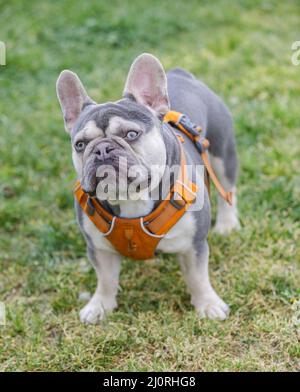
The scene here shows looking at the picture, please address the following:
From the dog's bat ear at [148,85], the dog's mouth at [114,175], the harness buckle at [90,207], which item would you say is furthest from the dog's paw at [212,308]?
the dog's bat ear at [148,85]

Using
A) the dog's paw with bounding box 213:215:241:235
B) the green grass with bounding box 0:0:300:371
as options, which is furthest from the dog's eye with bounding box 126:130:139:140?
the dog's paw with bounding box 213:215:241:235

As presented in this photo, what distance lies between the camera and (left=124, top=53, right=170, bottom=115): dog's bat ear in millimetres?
2830

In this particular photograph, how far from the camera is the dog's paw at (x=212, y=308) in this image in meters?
3.29

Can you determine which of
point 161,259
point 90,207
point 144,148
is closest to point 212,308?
point 161,259

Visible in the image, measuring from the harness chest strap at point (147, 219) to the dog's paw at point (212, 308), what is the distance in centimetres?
50

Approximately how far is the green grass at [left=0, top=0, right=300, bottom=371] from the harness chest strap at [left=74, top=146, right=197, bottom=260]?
1.70ft

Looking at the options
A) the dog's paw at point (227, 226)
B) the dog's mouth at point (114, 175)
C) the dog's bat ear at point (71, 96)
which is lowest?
the dog's paw at point (227, 226)

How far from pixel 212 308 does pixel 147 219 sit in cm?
69

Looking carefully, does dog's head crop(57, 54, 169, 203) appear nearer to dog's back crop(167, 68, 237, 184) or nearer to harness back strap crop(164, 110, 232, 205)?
harness back strap crop(164, 110, 232, 205)

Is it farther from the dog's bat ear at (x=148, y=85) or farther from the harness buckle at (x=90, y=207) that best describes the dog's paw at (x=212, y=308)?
the dog's bat ear at (x=148, y=85)

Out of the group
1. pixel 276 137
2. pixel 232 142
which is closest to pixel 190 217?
pixel 232 142

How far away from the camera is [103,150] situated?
2.60 meters

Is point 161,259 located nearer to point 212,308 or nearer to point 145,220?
point 212,308
